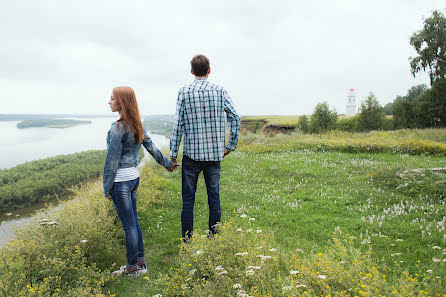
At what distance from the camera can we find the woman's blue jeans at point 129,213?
13.0ft

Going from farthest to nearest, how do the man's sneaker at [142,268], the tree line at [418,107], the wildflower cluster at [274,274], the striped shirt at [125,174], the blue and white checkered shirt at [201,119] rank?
the tree line at [418,107] → the man's sneaker at [142,268] → the blue and white checkered shirt at [201,119] → the striped shirt at [125,174] → the wildflower cluster at [274,274]

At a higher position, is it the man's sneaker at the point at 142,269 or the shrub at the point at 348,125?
the shrub at the point at 348,125

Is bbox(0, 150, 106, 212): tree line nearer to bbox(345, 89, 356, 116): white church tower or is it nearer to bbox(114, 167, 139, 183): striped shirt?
bbox(114, 167, 139, 183): striped shirt

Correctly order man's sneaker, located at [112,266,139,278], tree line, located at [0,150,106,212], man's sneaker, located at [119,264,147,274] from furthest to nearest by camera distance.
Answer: tree line, located at [0,150,106,212]
man's sneaker, located at [119,264,147,274]
man's sneaker, located at [112,266,139,278]

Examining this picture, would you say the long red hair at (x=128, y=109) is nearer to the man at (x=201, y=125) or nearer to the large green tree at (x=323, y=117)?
the man at (x=201, y=125)

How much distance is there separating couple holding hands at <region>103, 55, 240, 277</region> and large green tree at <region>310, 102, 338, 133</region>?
1353 inches

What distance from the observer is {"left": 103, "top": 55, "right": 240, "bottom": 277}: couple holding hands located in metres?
3.88

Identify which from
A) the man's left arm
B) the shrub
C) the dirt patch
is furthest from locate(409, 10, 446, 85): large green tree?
the man's left arm

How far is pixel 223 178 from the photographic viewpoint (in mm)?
10859

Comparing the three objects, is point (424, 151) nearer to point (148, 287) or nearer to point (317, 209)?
point (317, 209)

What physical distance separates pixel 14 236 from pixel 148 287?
2834mm

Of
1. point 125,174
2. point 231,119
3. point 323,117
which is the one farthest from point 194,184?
point 323,117

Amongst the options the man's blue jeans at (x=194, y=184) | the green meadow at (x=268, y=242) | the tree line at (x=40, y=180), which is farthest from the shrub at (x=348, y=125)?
the man's blue jeans at (x=194, y=184)

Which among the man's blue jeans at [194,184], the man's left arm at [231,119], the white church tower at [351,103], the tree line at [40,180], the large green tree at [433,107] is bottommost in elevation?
the tree line at [40,180]
